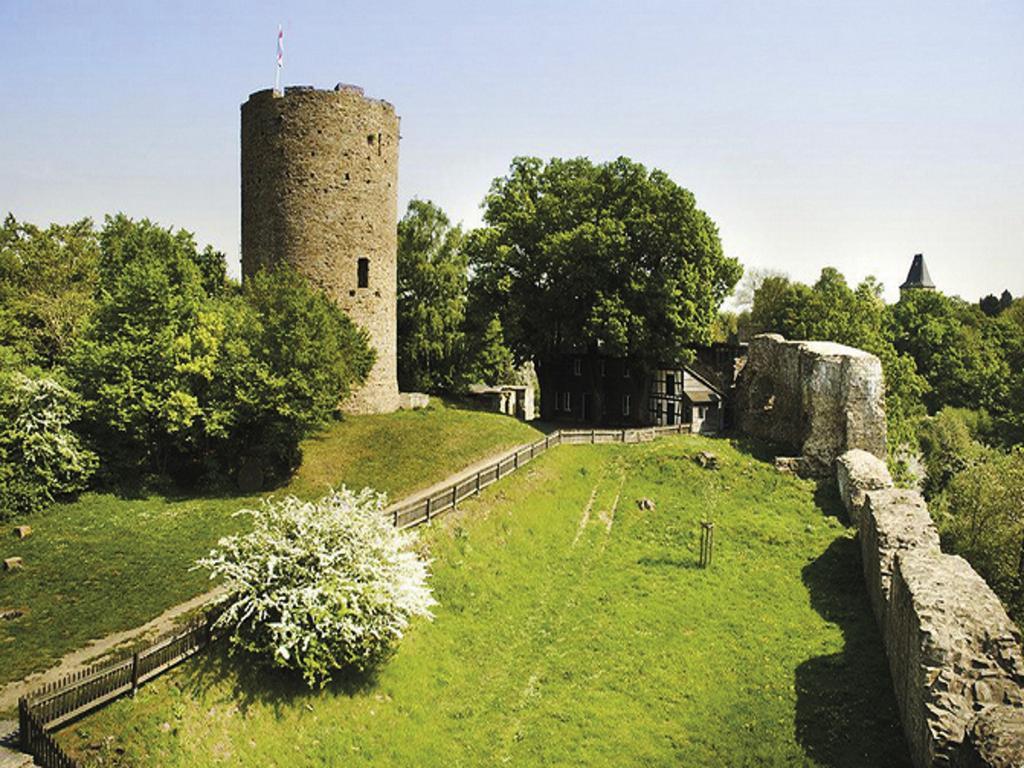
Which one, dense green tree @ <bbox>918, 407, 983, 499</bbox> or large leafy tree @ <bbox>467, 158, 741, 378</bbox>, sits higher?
large leafy tree @ <bbox>467, 158, 741, 378</bbox>

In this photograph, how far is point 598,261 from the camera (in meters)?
40.7

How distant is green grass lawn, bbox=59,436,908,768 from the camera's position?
14883 millimetres

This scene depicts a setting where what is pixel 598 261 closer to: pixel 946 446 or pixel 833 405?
pixel 833 405

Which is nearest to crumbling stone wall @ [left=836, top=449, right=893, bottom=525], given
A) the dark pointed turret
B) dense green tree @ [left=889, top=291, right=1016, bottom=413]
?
dense green tree @ [left=889, top=291, right=1016, bottom=413]

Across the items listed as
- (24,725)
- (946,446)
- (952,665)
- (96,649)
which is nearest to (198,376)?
(96,649)

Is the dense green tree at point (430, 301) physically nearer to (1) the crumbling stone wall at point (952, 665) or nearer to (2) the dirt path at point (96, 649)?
(2) the dirt path at point (96, 649)

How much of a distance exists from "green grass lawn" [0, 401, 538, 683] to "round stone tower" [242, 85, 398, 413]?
17.4ft

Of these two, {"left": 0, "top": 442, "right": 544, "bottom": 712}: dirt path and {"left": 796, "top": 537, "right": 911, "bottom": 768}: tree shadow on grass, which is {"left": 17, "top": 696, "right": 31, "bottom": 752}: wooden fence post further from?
{"left": 796, "top": 537, "right": 911, "bottom": 768}: tree shadow on grass

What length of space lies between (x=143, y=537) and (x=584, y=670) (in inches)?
529

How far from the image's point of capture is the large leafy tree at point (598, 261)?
39.3 m

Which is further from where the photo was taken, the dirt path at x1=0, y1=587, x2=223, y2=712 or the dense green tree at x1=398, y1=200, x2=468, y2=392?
the dense green tree at x1=398, y1=200, x2=468, y2=392

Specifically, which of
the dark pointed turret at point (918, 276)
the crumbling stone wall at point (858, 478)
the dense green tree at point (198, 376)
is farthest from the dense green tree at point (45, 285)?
the dark pointed turret at point (918, 276)

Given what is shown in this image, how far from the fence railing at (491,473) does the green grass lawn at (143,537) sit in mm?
2347

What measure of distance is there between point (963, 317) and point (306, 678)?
82123mm
